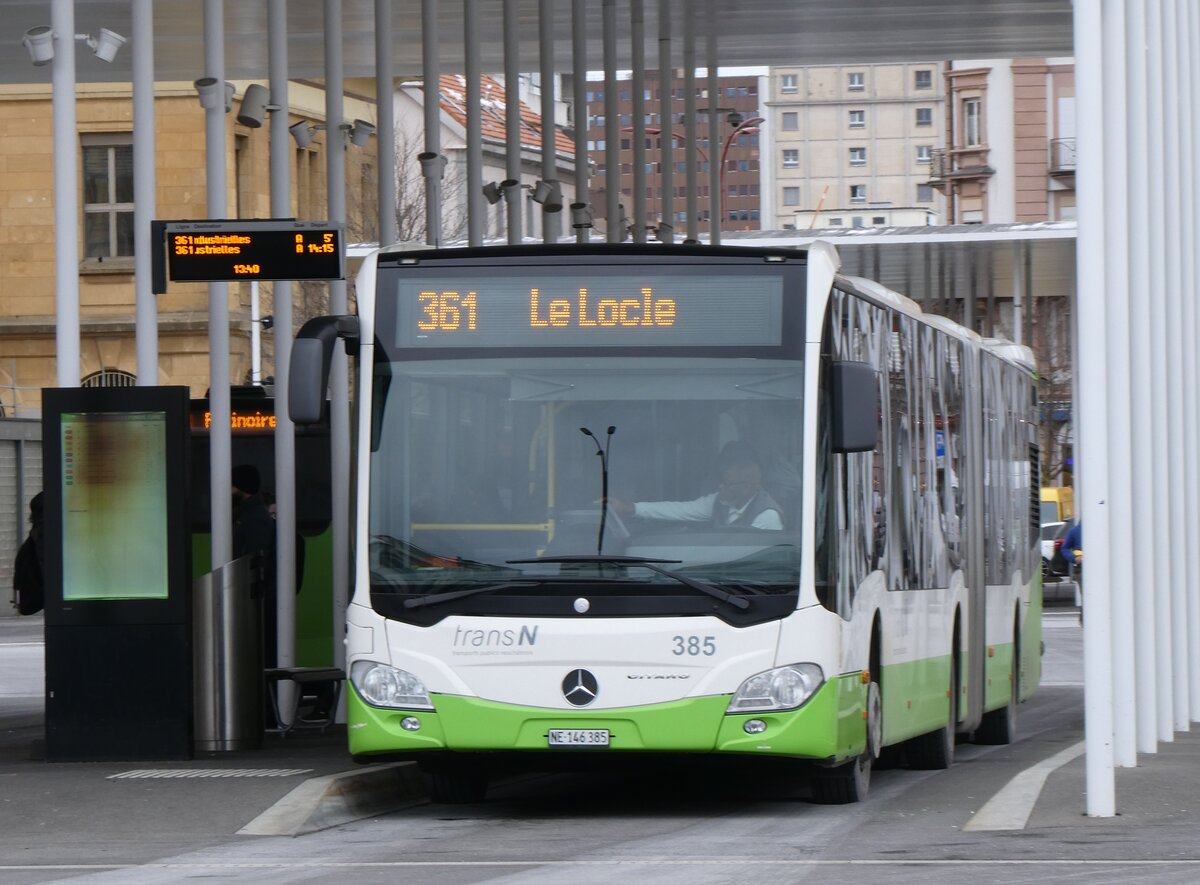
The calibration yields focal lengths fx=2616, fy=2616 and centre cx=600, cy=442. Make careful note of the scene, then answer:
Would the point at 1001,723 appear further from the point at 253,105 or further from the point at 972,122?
the point at 972,122

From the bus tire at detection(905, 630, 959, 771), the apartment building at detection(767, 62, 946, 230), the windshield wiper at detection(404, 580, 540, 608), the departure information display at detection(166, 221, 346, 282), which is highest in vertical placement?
the apartment building at detection(767, 62, 946, 230)

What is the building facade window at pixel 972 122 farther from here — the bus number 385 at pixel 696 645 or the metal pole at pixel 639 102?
the bus number 385 at pixel 696 645

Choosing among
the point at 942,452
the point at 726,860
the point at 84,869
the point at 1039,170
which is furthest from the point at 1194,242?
the point at 1039,170

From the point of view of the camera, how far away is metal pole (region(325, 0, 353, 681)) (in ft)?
63.7

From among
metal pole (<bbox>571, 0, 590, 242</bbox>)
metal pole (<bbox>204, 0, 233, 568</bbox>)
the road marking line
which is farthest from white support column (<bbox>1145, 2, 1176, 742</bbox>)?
metal pole (<bbox>571, 0, 590, 242</bbox>)

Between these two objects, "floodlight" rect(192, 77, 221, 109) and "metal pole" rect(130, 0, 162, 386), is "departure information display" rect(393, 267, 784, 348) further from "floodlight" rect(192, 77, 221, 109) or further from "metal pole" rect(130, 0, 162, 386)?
"floodlight" rect(192, 77, 221, 109)

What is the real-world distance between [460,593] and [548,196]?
43.5 feet

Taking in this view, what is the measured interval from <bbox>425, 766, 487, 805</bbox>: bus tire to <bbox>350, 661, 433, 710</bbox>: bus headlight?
111 centimetres

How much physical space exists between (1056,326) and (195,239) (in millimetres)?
55272

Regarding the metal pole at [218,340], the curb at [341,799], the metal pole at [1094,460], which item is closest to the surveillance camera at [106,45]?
the metal pole at [218,340]

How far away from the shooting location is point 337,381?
20172mm

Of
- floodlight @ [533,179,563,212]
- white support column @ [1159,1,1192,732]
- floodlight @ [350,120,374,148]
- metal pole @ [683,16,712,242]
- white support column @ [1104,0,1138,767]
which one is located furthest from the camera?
metal pole @ [683,16,712,242]

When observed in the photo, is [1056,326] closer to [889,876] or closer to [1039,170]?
[1039,170]

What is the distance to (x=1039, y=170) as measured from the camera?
100375mm
